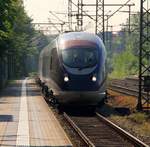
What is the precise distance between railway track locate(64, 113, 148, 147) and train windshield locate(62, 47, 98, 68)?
2.09 metres

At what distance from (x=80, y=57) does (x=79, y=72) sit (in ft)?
2.89

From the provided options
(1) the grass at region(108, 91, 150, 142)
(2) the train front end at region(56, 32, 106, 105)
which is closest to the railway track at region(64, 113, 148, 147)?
(1) the grass at region(108, 91, 150, 142)

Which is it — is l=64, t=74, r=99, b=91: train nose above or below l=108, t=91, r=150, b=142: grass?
above

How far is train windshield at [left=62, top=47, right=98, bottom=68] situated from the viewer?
24641 mm

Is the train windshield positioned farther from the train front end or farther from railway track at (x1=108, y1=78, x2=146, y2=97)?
railway track at (x1=108, y1=78, x2=146, y2=97)

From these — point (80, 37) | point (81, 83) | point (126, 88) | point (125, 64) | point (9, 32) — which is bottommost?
point (126, 88)

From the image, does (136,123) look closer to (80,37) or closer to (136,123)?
(136,123)

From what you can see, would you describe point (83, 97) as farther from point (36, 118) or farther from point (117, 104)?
point (117, 104)

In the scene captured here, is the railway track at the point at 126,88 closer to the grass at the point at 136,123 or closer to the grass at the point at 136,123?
the grass at the point at 136,123

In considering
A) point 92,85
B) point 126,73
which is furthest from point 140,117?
point 126,73

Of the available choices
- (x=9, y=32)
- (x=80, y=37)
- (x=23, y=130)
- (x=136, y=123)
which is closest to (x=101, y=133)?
(x=23, y=130)

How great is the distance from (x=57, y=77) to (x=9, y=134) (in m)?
7.28

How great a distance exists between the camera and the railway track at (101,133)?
53.8 ft

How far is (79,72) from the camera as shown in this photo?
24312 millimetres
